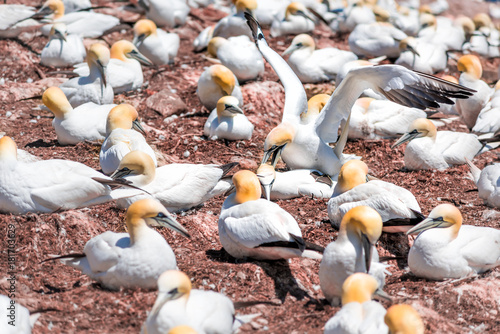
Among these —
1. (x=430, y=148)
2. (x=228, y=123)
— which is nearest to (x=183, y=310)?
(x=228, y=123)

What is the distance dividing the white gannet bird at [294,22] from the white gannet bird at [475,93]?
3.72 meters

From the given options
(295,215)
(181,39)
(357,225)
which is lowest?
(181,39)

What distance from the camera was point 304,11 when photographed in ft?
49.9

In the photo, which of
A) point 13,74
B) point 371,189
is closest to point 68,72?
point 13,74

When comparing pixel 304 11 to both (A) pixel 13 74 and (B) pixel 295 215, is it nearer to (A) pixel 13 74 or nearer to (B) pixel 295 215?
(A) pixel 13 74

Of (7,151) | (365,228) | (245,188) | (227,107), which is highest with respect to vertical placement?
(365,228)

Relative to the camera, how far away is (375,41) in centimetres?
1428

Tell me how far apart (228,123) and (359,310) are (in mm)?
5138

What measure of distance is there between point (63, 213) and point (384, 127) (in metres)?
5.44

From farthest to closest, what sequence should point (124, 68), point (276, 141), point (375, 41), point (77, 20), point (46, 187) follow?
point (375, 41) < point (77, 20) < point (124, 68) < point (276, 141) < point (46, 187)

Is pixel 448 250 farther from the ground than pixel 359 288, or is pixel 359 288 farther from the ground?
pixel 359 288

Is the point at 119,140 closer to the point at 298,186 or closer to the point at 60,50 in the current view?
the point at 298,186

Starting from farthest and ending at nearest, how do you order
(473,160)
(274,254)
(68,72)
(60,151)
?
(68,72), (473,160), (60,151), (274,254)

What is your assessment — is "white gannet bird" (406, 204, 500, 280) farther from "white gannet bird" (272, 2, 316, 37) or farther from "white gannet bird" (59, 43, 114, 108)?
"white gannet bird" (272, 2, 316, 37)
